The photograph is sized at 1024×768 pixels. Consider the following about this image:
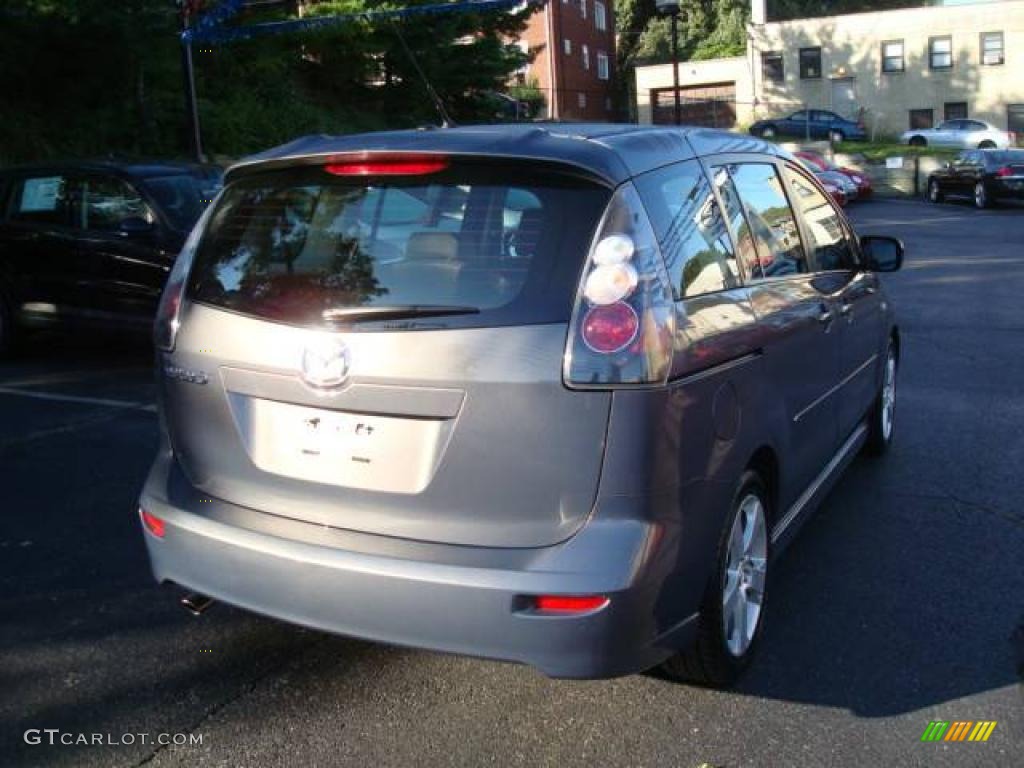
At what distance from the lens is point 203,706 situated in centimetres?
344

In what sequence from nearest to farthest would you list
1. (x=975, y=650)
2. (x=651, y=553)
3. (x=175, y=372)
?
(x=651, y=553), (x=175, y=372), (x=975, y=650)

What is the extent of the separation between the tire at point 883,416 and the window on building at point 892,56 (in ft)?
163

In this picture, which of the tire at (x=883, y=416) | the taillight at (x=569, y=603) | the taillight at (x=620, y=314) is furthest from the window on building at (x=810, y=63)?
the taillight at (x=569, y=603)

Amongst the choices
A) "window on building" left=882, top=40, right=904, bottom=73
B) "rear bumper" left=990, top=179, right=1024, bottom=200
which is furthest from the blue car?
"rear bumper" left=990, top=179, right=1024, bottom=200

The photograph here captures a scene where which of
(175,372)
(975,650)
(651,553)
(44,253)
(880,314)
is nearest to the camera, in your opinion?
(651,553)

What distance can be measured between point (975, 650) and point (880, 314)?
2.21 m

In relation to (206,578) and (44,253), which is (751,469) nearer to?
(206,578)

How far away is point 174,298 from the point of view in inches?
142

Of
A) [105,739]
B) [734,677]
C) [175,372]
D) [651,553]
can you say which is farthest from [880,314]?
[105,739]

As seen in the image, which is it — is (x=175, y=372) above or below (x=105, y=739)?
above

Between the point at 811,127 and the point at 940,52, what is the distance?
8697mm

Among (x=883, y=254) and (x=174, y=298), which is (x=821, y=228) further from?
(x=174, y=298)

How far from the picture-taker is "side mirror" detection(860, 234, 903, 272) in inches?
215

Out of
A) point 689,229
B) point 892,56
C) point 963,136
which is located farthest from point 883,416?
point 892,56
